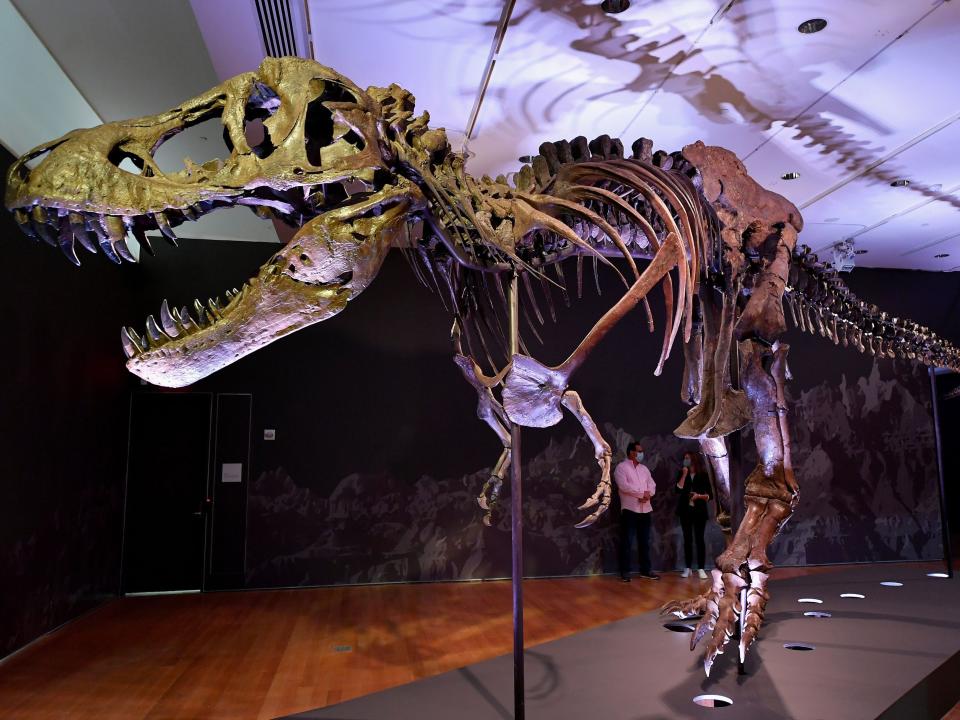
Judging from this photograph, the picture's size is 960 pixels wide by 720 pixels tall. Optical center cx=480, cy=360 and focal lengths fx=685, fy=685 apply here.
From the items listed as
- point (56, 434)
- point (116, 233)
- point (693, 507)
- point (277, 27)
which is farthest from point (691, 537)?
point (116, 233)

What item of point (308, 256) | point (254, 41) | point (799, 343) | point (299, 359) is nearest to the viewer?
point (308, 256)

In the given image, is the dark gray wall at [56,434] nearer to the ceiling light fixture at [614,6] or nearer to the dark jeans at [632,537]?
the ceiling light fixture at [614,6]

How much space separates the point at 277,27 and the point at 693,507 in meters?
6.87

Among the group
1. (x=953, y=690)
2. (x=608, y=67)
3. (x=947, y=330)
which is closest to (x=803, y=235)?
(x=947, y=330)

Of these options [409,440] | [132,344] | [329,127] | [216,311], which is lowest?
[409,440]

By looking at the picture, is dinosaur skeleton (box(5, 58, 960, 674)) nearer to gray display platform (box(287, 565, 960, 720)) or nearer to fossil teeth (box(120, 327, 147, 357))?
fossil teeth (box(120, 327, 147, 357))

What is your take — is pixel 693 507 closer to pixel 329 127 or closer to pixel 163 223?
pixel 329 127

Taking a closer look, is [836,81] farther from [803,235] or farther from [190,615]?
[190,615]

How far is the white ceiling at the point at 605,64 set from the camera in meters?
4.20

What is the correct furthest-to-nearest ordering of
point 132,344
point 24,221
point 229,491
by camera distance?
point 229,491 < point 132,344 < point 24,221

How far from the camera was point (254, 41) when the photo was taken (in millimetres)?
4441

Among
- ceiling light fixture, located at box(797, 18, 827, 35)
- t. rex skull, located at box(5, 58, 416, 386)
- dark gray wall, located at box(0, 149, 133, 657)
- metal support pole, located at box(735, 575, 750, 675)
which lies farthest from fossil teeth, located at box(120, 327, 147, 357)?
ceiling light fixture, located at box(797, 18, 827, 35)

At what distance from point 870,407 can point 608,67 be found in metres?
7.15

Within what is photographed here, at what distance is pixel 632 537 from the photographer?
8.25 meters
